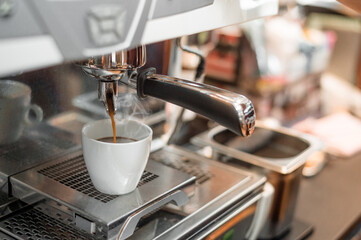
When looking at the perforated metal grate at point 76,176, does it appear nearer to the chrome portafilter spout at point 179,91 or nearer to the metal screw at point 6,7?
the chrome portafilter spout at point 179,91

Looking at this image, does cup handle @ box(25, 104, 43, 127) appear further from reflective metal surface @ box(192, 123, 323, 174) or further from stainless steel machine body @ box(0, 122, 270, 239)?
reflective metal surface @ box(192, 123, 323, 174)

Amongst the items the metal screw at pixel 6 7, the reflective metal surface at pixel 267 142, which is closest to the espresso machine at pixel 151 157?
the metal screw at pixel 6 7

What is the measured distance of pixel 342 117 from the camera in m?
1.46

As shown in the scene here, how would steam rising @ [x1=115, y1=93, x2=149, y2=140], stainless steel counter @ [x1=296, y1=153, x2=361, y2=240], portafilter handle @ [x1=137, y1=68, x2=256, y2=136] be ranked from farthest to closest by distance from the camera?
stainless steel counter @ [x1=296, y1=153, x2=361, y2=240], steam rising @ [x1=115, y1=93, x2=149, y2=140], portafilter handle @ [x1=137, y1=68, x2=256, y2=136]

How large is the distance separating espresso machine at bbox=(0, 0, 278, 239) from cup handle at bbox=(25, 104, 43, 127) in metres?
0.01

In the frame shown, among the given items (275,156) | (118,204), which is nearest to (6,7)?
(118,204)

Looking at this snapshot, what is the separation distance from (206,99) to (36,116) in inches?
11.0

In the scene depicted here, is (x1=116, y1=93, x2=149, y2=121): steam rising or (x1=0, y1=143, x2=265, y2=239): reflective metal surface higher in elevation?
(x1=116, y1=93, x2=149, y2=121): steam rising

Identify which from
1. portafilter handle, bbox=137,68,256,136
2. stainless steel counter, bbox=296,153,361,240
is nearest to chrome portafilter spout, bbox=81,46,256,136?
portafilter handle, bbox=137,68,256,136

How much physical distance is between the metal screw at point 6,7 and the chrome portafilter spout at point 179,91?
0.58 feet

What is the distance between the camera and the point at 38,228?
0.61 metres

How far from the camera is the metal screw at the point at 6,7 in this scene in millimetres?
353

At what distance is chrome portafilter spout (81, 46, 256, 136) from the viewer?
527 millimetres

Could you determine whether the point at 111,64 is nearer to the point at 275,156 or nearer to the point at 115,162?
the point at 115,162
